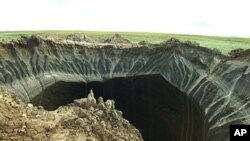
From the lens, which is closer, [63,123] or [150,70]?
[63,123]

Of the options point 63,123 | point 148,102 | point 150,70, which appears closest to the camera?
point 63,123

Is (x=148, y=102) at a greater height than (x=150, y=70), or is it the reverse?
(x=150, y=70)

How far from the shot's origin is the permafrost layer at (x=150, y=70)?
24734 mm

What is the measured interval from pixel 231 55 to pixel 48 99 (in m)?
11.1

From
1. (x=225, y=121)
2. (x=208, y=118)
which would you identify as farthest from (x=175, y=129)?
(x=225, y=121)

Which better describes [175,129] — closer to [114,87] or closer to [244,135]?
[114,87]

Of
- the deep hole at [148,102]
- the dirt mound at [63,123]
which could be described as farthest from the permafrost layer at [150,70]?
the dirt mound at [63,123]

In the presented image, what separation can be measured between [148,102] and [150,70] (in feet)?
7.54

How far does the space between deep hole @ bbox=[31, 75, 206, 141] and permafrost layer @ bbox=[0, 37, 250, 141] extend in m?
0.29

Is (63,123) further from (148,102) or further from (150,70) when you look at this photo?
(150,70)

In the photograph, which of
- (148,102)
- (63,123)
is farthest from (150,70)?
(63,123)

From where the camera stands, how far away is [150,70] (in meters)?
32.7

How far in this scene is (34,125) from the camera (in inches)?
668

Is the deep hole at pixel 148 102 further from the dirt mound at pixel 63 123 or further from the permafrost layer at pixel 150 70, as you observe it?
the dirt mound at pixel 63 123
